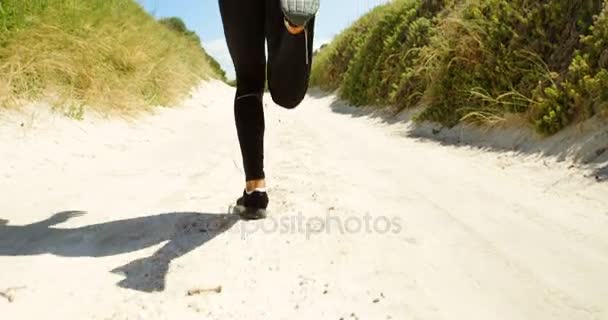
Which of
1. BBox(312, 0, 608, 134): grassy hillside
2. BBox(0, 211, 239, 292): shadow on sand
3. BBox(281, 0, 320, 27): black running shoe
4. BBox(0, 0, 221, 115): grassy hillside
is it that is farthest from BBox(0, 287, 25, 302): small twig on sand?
BBox(312, 0, 608, 134): grassy hillside

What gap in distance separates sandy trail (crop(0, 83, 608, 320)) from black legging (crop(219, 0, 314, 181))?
41 cm

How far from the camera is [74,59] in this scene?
4.91 meters

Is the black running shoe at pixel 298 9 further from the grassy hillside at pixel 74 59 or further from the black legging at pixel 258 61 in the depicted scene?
the grassy hillside at pixel 74 59

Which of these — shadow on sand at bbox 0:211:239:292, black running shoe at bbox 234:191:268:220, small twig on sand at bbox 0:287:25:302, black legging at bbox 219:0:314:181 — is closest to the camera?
small twig on sand at bbox 0:287:25:302

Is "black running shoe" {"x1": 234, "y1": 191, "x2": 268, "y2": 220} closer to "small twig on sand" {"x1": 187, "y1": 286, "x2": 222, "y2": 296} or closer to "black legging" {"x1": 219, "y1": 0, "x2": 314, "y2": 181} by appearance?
"black legging" {"x1": 219, "y1": 0, "x2": 314, "y2": 181}

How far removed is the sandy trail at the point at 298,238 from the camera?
1564mm

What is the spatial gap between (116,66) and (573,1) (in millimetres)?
4863

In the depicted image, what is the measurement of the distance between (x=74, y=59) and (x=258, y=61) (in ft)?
11.1

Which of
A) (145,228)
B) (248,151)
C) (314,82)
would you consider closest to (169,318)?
(145,228)

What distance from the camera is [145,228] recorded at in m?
2.22

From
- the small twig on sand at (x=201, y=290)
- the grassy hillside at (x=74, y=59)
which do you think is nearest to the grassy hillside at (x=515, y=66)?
the small twig on sand at (x=201, y=290)

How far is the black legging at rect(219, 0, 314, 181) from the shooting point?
207cm

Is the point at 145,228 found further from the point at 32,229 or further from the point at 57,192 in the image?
the point at 57,192

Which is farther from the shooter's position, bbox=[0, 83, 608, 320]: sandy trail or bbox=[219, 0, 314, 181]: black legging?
bbox=[219, 0, 314, 181]: black legging
